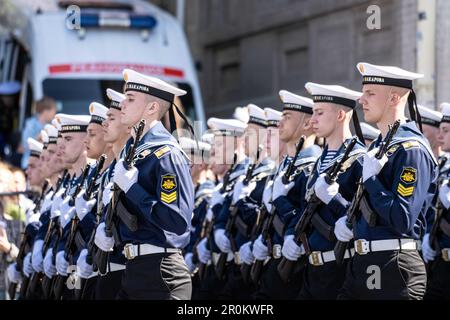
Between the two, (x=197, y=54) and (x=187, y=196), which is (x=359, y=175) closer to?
(x=187, y=196)

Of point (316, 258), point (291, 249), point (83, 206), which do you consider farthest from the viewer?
point (83, 206)

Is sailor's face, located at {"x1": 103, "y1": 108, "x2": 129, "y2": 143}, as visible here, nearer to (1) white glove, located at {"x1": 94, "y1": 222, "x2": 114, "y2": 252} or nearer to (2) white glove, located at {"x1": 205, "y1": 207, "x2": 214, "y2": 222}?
(1) white glove, located at {"x1": 94, "y1": 222, "x2": 114, "y2": 252}

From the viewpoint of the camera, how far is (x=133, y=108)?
756 cm

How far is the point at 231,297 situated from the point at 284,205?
6.20 feet

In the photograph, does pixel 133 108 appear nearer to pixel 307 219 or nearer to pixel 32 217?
pixel 307 219

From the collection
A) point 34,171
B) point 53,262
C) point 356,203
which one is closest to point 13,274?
point 34,171

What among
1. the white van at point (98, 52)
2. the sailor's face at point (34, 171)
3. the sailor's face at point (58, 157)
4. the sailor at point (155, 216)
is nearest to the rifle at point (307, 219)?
the sailor at point (155, 216)

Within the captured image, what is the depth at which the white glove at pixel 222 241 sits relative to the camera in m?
10.2

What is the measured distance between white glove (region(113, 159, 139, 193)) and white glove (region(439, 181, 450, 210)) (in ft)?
8.77

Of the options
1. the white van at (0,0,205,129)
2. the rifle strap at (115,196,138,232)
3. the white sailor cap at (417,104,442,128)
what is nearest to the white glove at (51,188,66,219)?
the rifle strap at (115,196,138,232)

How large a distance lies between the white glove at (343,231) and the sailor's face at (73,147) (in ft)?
9.14

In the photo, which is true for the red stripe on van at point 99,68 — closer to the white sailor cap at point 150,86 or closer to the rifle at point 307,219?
the rifle at point 307,219

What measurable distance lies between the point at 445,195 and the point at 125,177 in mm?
2766

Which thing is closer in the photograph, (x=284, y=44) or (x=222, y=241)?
(x=222, y=241)
